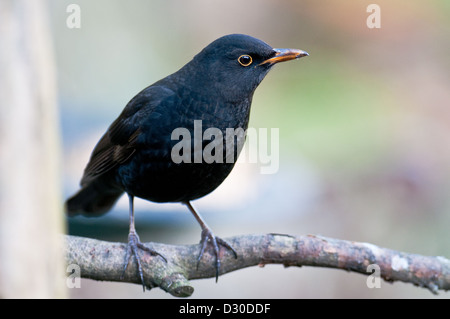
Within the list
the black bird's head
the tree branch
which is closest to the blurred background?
the tree branch

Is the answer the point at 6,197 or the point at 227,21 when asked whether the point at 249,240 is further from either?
the point at 227,21

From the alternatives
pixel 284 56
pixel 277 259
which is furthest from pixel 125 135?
pixel 277 259

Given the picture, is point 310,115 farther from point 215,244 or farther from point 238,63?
point 215,244

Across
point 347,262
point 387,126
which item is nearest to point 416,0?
point 387,126

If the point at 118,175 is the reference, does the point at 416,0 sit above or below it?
above

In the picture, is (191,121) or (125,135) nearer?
(191,121)

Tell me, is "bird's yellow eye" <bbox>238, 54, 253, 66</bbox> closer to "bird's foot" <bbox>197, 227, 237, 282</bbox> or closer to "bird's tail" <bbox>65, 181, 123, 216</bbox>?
"bird's foot" <bbox>197, 227, 237, 282</bbox>
